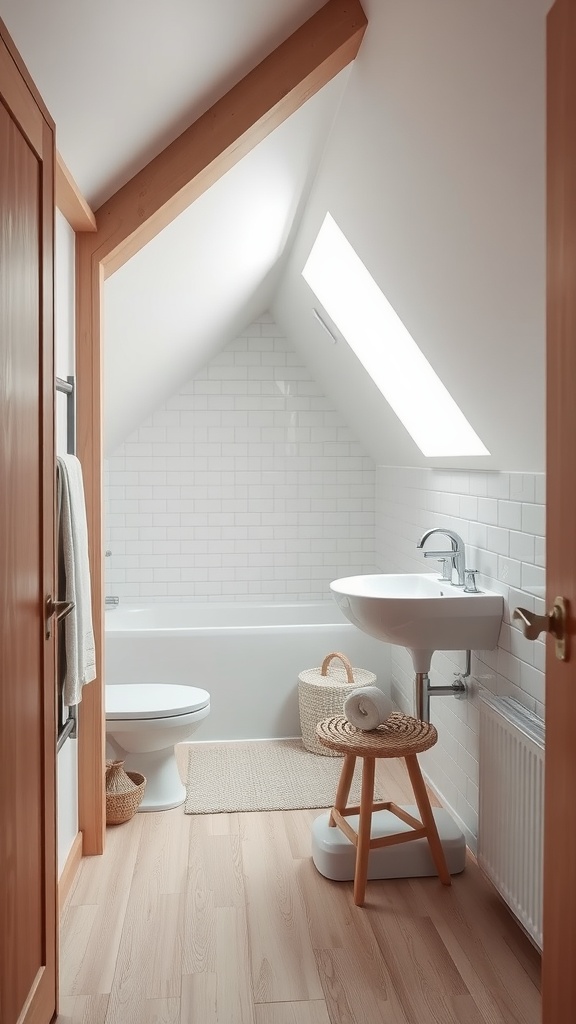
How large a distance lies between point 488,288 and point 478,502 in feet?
3.40

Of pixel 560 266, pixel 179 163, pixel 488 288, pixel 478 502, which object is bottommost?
pixel 478 502

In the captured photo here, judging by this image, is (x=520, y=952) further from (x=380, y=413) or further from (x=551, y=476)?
(x=380, y=413)

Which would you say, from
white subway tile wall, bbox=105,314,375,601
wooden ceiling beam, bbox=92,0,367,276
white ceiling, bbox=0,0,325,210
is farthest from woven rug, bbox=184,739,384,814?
white ceiling, bbox=0,0,325,210

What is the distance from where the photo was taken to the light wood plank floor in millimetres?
2203

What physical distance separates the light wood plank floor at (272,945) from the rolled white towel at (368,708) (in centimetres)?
54

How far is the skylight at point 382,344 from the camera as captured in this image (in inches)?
154

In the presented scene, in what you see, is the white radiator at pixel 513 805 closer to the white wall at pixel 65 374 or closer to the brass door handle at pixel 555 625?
the brass door handle at pixel 555 625

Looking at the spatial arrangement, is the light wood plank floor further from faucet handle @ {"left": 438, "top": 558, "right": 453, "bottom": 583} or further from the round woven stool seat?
faucet handle @ {"left": 438, "top": 558, "right": 453, "bottom": 583}

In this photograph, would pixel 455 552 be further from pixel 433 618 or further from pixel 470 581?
pixel 433 618

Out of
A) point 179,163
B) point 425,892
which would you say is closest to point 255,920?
point 425,892

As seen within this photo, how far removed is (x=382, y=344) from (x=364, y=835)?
92.6 inches

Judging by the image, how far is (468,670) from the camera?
3.24 meters

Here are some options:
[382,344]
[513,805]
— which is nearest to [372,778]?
[513,805]

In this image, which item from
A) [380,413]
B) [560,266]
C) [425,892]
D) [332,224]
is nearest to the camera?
[560,266]
